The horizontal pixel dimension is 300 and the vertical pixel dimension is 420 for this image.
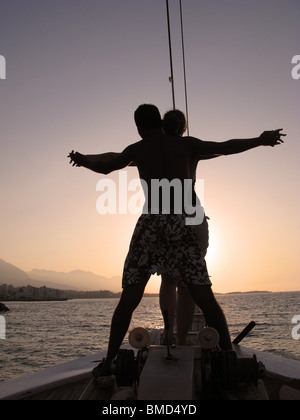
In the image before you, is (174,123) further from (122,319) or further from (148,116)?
(122,319)

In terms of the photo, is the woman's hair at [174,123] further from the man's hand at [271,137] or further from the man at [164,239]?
the man's hand at [271,137]

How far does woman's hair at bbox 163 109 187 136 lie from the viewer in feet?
11.4

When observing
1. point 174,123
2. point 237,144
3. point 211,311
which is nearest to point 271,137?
point 237,144

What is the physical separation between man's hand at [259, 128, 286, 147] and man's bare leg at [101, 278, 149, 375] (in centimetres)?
144

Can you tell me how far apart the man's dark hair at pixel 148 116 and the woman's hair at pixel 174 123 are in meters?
0.20

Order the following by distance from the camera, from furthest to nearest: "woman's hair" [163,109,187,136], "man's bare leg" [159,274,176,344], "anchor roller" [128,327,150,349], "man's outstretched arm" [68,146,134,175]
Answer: "man's bare leg" [159,274,176,344] → "woman's hair" [163,109,187,136] → "man's outstretched arm" [68,146,134,175] → "anchor roller" [128,327,150,349]

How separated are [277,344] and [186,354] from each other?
2285 cm

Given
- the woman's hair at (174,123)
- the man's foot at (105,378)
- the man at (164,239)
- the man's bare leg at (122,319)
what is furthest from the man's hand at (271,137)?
the man's foot at (105,378)

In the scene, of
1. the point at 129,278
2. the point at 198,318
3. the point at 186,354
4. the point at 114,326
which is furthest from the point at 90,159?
the point at 198,318

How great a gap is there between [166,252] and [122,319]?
0.60 meters

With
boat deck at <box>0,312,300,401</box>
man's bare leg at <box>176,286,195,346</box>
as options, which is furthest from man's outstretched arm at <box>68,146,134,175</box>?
boat deck at <box>0,312,300,401</box>

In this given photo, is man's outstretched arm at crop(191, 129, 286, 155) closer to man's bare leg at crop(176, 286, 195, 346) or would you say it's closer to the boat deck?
man's bare leg at crop(176, 286, 195, 346)

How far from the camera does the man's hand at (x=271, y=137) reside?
3.03m
